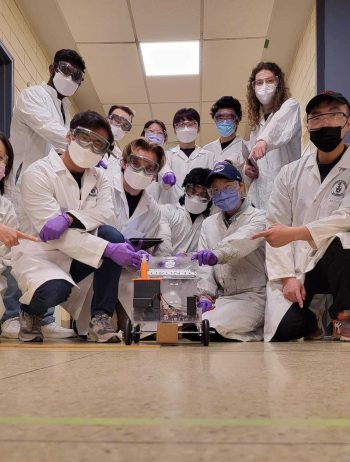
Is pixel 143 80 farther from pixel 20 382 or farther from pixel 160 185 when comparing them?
pixel 20 382

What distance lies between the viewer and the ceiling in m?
4.15

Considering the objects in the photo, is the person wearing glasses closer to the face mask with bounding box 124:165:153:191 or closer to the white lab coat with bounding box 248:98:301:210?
the face mask with bounding box 124:165:153:191

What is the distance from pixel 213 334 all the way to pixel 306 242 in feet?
2.03

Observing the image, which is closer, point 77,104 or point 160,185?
point 160,185

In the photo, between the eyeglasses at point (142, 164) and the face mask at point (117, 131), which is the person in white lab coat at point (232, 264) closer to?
the eyeglasses at point (142, 164)

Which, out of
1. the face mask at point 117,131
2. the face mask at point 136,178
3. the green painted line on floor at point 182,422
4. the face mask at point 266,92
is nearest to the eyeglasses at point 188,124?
the face mask at point 117,131

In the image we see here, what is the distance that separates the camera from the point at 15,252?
2201 mm

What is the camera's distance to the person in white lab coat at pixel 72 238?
6.86 feet

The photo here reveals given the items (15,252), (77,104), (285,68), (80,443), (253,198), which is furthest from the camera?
(77,104)

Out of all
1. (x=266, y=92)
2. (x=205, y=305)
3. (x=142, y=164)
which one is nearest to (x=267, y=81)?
(x=266, y=92)

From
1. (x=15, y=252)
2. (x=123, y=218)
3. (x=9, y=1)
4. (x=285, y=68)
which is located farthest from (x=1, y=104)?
(x=285, y=68)

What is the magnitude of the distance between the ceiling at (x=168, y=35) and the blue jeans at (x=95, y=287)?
271 centimetres

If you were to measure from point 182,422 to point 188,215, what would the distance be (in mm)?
2551

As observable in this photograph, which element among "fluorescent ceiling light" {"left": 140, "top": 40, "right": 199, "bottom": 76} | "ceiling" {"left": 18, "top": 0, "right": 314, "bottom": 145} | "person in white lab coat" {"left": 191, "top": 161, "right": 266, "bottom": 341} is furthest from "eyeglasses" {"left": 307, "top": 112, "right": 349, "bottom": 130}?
"fluorescent ceiling light" {"left": 140, "top": 40, "right": 199, "bottom": 76}
